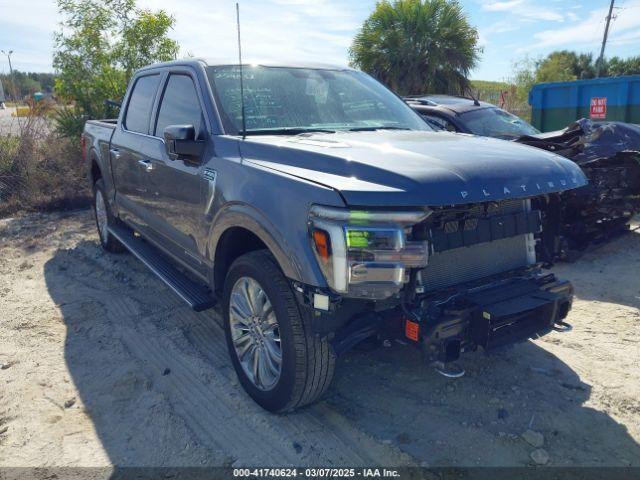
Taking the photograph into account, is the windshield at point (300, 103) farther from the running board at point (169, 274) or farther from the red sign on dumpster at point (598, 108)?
the red sign on dumpster at point (598, 108)

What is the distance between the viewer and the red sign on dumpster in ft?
31.0

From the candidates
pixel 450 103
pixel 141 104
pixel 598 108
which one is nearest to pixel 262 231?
pixel 141 104

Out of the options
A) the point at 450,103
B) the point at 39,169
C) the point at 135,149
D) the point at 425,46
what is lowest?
the point at 39,169

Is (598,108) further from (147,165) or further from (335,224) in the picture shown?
(335,224)

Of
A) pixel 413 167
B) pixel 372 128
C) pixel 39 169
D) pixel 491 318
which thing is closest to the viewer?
pixel 413 167

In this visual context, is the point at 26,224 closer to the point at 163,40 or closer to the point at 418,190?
the point at 163,40

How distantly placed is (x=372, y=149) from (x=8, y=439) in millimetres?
2654

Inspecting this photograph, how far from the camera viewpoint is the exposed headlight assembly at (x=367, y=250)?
249 cm

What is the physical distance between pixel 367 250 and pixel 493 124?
526 cm

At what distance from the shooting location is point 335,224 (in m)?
2.51

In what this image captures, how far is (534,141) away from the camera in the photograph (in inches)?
224

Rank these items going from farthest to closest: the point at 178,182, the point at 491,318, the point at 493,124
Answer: the point at 493,124 → the point at 178,182 → the point at 491,318

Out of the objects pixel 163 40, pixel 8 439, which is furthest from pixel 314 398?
pixel 163 40

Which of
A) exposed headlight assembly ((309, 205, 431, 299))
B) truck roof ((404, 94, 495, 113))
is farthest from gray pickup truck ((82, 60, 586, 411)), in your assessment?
truck roof ((404, 94, 495, 113))
